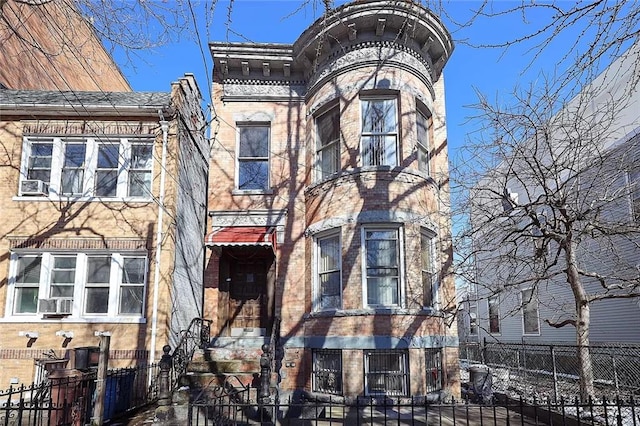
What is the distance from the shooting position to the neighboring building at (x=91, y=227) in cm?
1177

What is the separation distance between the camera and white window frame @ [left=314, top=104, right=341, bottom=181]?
492 inches

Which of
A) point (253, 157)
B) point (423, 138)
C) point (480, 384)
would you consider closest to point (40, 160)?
point (253, 157)

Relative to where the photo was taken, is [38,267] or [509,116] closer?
[509,116]

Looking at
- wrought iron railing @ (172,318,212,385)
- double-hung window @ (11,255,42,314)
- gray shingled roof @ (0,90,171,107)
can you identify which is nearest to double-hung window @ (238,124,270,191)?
gray shingled roof @ (0,90,171,107)

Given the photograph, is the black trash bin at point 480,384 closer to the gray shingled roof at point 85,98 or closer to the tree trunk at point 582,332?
the tree trunk at point 582,332

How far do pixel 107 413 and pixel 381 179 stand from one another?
768 cm

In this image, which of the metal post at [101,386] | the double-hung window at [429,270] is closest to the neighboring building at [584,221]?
the double-hung window at [429,270]

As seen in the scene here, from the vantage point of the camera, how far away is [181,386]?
1055 cm

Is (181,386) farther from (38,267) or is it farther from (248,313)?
(38,267)

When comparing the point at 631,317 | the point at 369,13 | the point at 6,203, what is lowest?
the point at 631,317

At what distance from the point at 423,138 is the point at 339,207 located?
337cm

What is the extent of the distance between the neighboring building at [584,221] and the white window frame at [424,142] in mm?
1739

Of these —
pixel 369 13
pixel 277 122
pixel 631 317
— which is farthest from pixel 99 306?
pixel 631 317

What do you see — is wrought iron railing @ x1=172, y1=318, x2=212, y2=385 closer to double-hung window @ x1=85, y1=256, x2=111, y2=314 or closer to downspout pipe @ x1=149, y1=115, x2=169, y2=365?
downspout pipe @ x1=149, y1=115, x2=169, y2=365
